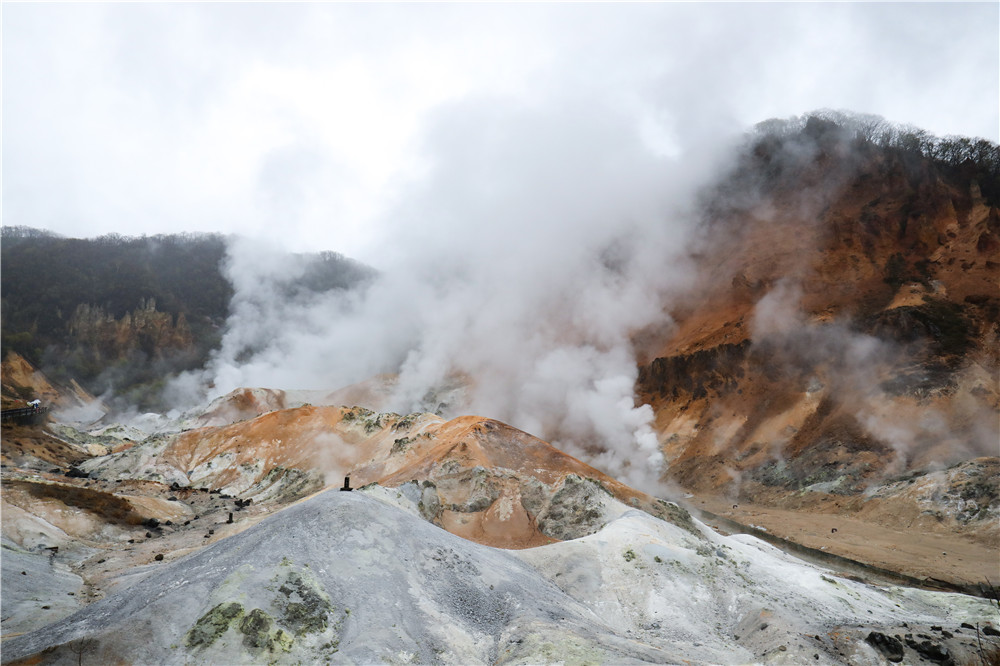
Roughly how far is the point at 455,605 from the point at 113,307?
107 metres

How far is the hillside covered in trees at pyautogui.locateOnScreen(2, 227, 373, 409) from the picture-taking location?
83387mm

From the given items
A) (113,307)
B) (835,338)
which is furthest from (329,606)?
(113,307)

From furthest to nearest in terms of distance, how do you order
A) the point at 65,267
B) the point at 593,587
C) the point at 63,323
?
the point at 65,267, the point at 63,323, the point at 593,587

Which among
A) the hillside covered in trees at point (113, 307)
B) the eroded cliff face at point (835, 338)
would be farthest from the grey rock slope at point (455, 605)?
the hillside covered in trees at point (113, 307)

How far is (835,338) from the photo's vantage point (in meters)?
42.2

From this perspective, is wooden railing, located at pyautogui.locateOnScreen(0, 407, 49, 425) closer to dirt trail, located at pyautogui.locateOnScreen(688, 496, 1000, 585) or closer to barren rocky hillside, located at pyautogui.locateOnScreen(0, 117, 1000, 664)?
barren rocky hillside, located at pyautogui.locateOnScreen(0, 117, 1000, 664)

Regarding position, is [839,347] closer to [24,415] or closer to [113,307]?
[24,415]

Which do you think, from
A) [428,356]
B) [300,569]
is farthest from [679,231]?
[300,569]

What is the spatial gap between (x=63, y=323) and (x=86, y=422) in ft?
66.0

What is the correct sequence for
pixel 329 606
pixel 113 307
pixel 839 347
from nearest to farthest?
pixel 329 606, pixel 839 347, pixel 113 307

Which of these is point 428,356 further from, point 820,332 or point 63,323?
point 63,323

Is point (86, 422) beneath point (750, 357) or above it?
beneath

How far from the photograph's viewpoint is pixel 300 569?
10977mm

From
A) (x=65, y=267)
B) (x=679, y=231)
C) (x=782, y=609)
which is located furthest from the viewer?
(x=65, y=267)
